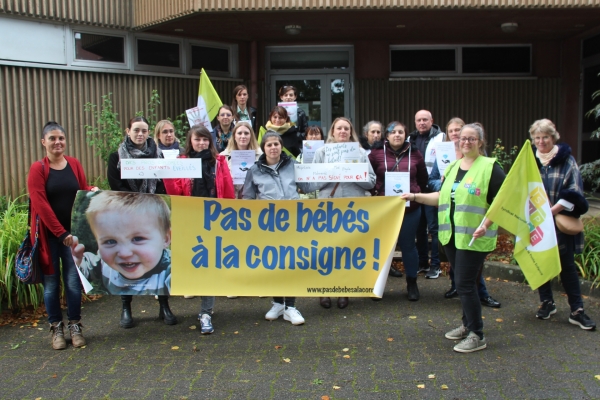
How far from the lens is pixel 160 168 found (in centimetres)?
552

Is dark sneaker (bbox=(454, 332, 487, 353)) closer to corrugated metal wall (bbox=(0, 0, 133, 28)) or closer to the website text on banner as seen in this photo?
the website text on banner

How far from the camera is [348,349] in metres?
5.04

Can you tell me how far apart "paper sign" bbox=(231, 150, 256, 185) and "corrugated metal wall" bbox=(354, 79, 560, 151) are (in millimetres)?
6790

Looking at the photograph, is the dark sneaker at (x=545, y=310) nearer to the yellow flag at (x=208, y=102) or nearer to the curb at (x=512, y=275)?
the curb at (x=512, y=275)

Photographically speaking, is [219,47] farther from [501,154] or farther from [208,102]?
[501,154]

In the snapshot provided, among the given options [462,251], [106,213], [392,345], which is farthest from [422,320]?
[106,213]

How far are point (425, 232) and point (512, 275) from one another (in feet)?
3.88

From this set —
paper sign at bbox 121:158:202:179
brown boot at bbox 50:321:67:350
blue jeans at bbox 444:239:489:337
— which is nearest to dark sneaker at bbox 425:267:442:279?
blue jeans at bbox 444:239:489:337

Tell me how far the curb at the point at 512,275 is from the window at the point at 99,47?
788 cm

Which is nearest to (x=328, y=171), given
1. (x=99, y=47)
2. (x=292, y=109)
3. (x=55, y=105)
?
(x=292, y=109)

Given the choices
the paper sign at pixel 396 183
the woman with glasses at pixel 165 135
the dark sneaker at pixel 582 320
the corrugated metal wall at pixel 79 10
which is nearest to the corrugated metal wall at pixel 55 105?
the corrugated metal wall at pixel 79 10

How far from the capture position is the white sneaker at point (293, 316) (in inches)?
223

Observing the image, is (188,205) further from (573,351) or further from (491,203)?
(573,351)

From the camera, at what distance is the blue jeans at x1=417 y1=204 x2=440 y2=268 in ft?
23.8
